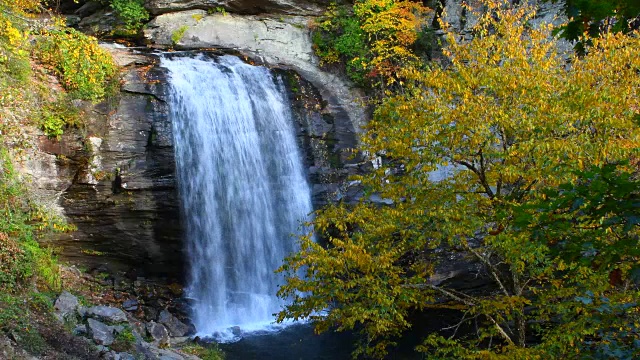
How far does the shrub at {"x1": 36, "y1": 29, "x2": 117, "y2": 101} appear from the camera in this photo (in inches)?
441

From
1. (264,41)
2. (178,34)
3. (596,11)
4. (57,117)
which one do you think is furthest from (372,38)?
(596,11)

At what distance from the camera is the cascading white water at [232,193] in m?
11.8

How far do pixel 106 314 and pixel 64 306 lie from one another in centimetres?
68

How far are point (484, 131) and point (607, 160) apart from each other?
5.31 ft

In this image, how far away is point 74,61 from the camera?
1132cm

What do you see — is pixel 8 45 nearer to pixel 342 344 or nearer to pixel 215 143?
pixel 215 143

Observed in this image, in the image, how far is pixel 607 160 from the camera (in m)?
6.46

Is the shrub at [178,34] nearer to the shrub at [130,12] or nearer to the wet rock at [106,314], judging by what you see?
the shrub at [130,12]

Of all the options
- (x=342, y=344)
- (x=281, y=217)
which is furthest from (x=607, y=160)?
(x=281, y=217)

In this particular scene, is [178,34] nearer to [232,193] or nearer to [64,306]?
[232,193]

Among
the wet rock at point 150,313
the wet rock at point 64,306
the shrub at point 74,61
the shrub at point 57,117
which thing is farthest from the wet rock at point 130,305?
the shrub at point 74,61

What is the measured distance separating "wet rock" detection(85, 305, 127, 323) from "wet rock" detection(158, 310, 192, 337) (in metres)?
2.25

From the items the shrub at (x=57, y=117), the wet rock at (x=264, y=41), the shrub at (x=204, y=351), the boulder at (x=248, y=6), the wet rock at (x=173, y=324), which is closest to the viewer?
the shrub at (x=204, y=351)

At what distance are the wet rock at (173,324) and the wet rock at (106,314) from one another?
2248 millimetres
